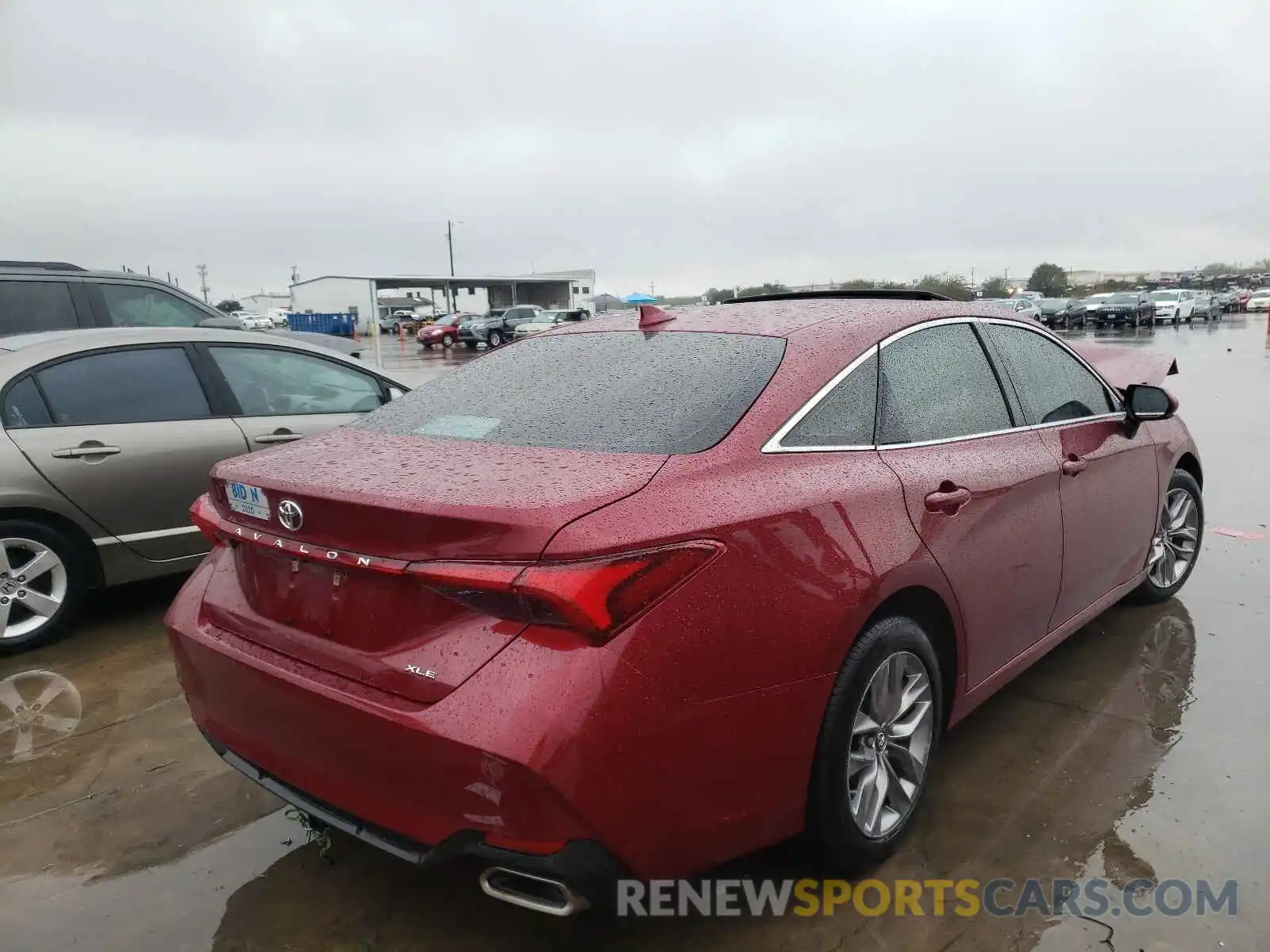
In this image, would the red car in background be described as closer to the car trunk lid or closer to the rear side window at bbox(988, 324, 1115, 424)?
the rear side window at bbox(988, 324, 1115, 424)

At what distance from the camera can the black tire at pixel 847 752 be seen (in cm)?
232

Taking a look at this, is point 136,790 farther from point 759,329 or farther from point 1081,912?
point 1081,912

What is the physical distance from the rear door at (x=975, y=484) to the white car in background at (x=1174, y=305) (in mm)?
41607

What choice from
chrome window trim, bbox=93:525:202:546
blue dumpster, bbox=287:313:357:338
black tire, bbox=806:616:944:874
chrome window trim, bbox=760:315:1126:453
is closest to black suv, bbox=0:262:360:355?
chrome window trim, bbox=93:525:202:546

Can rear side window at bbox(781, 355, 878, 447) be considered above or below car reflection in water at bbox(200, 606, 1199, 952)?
above

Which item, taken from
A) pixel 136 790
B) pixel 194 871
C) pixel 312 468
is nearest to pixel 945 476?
pixel 312 468

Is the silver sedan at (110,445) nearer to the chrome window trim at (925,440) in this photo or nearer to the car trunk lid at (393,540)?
the car trunk lid at (393,540)

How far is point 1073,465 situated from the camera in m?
3.42

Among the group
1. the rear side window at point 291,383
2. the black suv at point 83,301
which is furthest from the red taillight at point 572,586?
the black suv at point 83,301

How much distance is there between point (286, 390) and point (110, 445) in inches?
40.6

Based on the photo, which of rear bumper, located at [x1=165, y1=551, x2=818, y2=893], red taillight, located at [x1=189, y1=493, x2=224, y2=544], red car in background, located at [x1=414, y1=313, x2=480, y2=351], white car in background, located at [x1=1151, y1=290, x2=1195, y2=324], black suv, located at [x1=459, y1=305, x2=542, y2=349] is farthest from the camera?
white car in background, located at [x1=1151, y1=290, x2=1195, y2=324]

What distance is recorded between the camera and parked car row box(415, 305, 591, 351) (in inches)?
1437

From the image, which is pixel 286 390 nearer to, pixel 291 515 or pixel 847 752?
pixel 291 515

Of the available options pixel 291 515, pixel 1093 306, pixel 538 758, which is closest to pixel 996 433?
pixel 538 758
